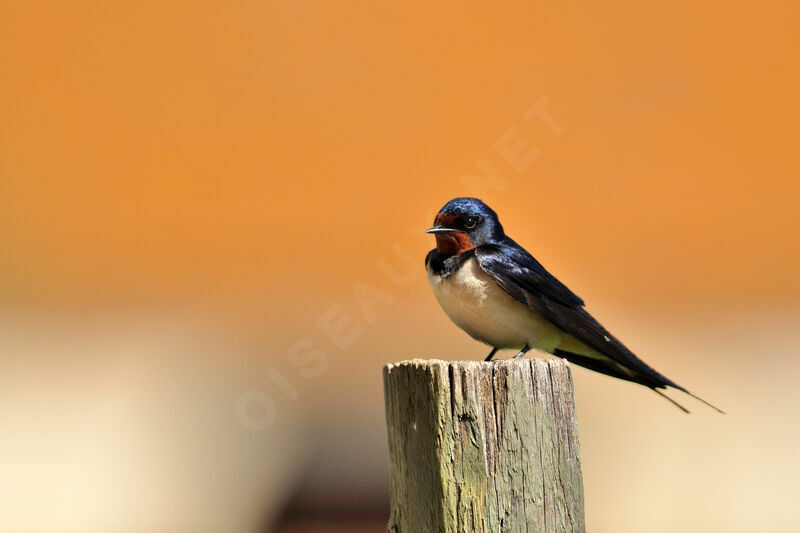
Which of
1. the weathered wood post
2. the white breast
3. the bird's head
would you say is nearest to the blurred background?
the bird's head

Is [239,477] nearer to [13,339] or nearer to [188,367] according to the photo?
[188,367]

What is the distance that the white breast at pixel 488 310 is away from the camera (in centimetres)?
317

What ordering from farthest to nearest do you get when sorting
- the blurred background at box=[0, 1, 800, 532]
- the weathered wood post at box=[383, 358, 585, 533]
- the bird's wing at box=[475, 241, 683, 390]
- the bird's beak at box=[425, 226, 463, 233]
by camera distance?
the blurred background at box=[0, 1, 800, 532] < the bird's beak at box=[425, 226, 463, 233] < the bird's wing at box=[475, 241, 683, 390] < the weathered wood post at box=[383, 358, 585, 533]

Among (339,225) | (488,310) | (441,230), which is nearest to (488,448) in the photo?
(488,310)

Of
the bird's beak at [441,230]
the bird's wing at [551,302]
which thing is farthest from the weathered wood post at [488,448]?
the bird's beak at [441,230]

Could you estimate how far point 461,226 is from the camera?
3305 mm

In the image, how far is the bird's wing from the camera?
312 cm

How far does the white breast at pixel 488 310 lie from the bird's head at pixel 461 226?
0.40ft

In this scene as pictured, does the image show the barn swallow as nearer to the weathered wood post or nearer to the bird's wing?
the bird's wing

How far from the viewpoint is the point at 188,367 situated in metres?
6.43

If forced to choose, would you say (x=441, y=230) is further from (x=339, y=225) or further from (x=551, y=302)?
(x=339, y=225)

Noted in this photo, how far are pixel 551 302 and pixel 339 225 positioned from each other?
10.7 feet

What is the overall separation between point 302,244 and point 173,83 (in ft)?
4.82

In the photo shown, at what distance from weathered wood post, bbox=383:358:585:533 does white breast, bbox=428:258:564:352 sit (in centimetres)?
96
